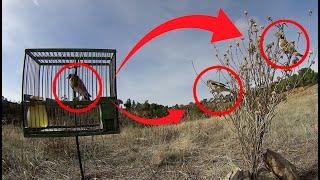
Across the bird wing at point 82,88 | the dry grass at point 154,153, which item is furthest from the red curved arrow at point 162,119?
the bird wing at point 82,88

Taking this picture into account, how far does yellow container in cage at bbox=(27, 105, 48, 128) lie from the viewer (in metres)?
4.25

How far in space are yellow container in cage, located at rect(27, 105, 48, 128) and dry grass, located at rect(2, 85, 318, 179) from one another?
4.51ft

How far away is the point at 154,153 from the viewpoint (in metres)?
6.21

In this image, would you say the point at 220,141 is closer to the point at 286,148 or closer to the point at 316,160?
the point at 286,148

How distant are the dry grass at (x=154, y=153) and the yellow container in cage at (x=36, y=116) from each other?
1.37m

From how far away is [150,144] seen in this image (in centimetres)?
799

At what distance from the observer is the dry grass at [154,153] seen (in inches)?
211

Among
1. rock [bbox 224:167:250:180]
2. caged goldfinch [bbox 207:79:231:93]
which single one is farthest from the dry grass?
caged goldfinch [bbox 207:79:231:93]

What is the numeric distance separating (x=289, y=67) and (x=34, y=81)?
301 cm

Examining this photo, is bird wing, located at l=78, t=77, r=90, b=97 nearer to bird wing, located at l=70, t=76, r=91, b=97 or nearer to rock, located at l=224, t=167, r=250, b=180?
bird wing, located at l=70, t=76, r=91, b=97

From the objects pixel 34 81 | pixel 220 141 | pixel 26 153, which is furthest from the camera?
pixel 220 141

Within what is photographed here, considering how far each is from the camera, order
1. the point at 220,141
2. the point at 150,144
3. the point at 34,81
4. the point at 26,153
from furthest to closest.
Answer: the point at 150,144 < the point at 220,141 < the point at 26,153 < the point at 34,81

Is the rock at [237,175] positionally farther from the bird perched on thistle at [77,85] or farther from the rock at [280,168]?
the bird perched on thistle at [77,85]

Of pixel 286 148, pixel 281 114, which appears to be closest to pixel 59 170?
pixel 286 148
